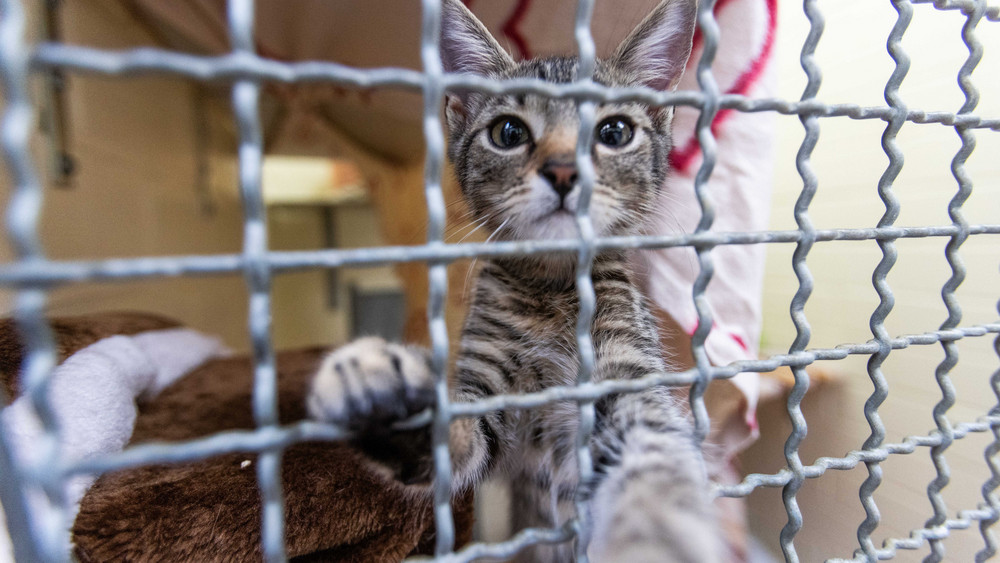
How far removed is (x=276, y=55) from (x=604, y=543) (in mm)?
2132

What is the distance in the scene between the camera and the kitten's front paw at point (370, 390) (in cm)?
45

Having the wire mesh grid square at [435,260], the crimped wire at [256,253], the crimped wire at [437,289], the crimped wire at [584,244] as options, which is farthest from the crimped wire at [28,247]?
the crimped wire at [584,244]

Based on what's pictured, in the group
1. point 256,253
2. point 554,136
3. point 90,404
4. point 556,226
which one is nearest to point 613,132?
point 554,136

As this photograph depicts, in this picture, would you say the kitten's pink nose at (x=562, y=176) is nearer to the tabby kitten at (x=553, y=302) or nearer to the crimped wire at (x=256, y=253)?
the tabby kitten at (x=553, y=302)

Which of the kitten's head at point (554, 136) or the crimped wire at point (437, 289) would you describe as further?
the kitten's head at point (554, 136)

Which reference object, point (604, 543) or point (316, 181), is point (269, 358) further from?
point (316, 181)

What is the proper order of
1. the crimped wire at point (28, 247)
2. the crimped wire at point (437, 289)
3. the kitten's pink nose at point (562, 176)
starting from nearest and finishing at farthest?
the crimped wire at point (28, 247) < the crimped wire at point (437, 289) < the kitten's pink nose at point (562, 176)

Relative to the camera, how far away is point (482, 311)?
36.7 inches

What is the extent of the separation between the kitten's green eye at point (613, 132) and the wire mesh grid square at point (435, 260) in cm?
31

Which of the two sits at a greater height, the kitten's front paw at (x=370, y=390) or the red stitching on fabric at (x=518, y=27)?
the red stitching on fabric at (x=518, y=27)

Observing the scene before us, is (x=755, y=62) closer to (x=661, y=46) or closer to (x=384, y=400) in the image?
(x=661, y=46)

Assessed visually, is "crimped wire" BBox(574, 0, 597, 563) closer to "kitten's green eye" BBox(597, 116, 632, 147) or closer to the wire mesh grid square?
the wire mesh grid square

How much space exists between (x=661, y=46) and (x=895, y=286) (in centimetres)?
72

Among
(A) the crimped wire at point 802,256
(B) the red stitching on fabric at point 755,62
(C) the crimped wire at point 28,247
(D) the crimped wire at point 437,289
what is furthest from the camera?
(B) the red stitching on fabric at point 755,62
